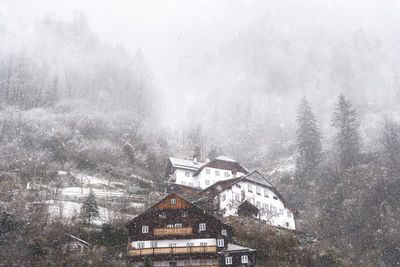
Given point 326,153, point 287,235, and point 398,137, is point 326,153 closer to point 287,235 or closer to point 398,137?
point 398,137

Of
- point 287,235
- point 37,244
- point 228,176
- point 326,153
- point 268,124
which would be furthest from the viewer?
point 268,124

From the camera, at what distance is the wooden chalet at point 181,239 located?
127 feet

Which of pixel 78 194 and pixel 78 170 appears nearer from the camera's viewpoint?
pixel 78 194

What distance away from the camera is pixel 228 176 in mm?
71625

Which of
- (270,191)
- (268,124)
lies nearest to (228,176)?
(270,191)

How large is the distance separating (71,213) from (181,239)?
17873mm

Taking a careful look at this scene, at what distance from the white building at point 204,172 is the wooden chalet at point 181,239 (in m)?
25.8

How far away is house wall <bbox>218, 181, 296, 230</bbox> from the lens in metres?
54.2

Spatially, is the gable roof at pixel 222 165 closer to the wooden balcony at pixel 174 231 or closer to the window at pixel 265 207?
the window at pixel 265 207

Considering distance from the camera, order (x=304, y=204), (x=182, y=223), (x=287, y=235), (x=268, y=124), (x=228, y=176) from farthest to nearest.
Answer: (x=268, y=124)
(x=228, y=176)
(x=304, y=204)
(x=287, y=235)
(x=182, y=223)

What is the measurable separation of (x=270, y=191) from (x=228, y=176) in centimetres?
1336

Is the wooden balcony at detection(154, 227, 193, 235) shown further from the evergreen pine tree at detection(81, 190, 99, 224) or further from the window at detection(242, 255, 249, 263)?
the evergreen pine tree at detection(81, 190, 99, 224)

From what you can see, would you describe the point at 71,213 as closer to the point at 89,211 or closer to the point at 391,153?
the point at 89,211

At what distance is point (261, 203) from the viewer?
57.7 m
